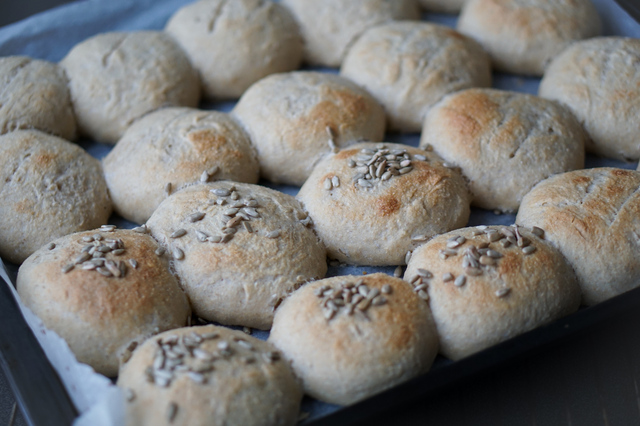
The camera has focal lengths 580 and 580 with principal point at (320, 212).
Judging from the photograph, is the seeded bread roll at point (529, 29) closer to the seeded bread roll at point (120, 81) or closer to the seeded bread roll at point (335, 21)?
the seeded bread roll at point (335, 21)

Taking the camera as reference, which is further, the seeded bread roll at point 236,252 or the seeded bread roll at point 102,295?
the seeded bread roll at point 236,252

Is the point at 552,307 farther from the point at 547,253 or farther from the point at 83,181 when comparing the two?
the point at 83,181

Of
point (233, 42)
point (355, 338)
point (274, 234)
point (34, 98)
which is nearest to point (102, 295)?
point (274, 234)

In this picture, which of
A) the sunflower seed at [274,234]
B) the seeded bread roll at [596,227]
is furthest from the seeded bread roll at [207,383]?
the seeded bread roll at [596,227]

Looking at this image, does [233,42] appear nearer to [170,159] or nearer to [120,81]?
[120,81]

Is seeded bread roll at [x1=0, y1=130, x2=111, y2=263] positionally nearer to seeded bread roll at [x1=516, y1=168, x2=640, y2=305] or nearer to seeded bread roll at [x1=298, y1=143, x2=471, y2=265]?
seeded bread roll at [x1=298, y1=143, x2=471, y2=265]

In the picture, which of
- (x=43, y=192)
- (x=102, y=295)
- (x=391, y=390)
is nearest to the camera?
(x=391, y=390)

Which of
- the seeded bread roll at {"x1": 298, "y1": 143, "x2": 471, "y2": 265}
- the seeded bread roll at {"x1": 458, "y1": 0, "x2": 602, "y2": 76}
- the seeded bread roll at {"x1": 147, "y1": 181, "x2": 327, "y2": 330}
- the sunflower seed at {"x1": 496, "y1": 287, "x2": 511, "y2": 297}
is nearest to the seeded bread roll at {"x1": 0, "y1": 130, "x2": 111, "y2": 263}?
the seeded bread roll at {"x1": 147, "y1": 181, "x2": 327, "y2": 330}
